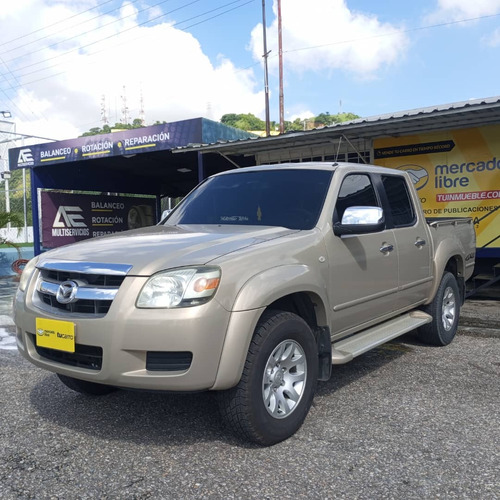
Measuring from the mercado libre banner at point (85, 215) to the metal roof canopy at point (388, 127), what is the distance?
677cm

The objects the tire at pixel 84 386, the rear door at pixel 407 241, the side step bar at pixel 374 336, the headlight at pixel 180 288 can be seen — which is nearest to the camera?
the headlight at pixel 180 288

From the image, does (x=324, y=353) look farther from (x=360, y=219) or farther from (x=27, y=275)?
(x=27, y=275)

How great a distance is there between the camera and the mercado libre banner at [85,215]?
54.9 ft

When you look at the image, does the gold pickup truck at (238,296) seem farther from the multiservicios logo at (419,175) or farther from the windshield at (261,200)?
the multiservicios logo at (419,175)

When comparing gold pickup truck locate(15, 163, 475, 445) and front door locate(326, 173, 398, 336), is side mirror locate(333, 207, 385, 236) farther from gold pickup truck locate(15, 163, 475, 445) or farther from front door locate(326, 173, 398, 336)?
front door locate(326, 173, 398, 336)

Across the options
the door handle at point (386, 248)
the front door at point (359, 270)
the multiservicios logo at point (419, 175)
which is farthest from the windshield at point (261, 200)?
the multiservicios logo at point (419, 175)

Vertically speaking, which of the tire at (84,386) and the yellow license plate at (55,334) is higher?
the yellow license plate at (55,334)

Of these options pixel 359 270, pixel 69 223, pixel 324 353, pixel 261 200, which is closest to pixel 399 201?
pixel 359 270

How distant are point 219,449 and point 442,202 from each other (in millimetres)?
8294

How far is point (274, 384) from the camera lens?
10.7ft

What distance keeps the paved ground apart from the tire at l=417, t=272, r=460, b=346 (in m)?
0.79

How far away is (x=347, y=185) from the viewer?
430cm

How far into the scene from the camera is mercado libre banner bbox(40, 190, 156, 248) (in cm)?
1673

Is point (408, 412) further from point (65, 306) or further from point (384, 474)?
point (65, 306)
